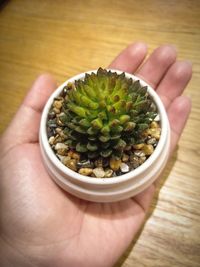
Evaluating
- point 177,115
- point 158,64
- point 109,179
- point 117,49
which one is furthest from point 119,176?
point 117,49

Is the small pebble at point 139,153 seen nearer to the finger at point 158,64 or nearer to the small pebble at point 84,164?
the small pebble at point 84,164

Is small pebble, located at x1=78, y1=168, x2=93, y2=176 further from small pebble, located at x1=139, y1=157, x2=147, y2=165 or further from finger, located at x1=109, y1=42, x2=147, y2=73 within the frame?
finger, located at x1=109, y1=42, x2=147, y2=73

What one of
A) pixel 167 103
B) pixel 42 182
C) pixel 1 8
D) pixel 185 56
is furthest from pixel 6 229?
pixel 1 8

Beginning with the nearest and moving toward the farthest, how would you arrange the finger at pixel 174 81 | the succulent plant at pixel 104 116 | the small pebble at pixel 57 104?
the succulent plant at pixel 104 116 < the small pebble at pixel 57 104 < the finger at pixel 174 81

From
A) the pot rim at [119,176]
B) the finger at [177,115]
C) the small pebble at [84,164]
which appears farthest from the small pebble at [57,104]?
the finger at [177,115]

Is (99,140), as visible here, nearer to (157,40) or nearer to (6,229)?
(6,229)
